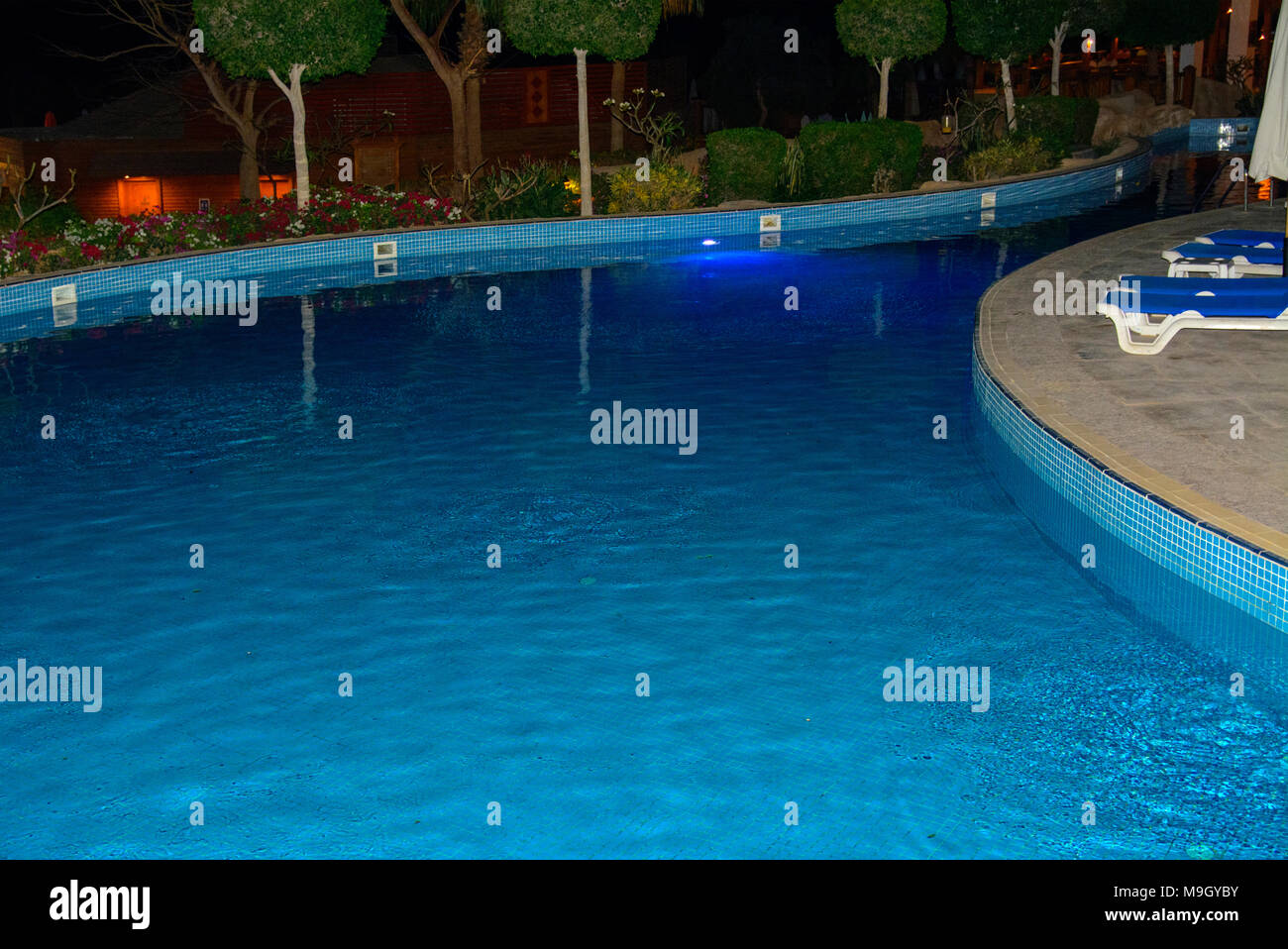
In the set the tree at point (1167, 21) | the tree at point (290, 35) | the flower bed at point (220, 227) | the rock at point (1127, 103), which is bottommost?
the flower bed at point (220, 227)

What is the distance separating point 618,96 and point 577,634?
98.2 feet

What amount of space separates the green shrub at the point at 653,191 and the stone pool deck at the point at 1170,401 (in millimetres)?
10092

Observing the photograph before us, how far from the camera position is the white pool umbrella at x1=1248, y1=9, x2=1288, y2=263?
12336mm

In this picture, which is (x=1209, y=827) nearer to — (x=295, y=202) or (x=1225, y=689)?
(x=1225, y=689)

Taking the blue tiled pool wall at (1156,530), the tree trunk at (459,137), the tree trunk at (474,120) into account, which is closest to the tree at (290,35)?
the tree trunk at (459,137)

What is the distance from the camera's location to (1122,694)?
253 inches

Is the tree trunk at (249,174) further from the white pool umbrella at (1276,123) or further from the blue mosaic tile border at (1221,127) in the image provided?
the blue mosaic tile border at (1221,127)

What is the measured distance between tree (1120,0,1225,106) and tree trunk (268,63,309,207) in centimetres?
2414

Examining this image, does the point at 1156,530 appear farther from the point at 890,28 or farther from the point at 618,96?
the point at 618,96

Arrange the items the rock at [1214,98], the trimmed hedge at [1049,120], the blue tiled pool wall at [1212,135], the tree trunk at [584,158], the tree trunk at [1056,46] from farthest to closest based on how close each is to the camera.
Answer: the rock at [1214,98] → the blue tiled pool wall at [1212,135] → the tree trunk at [1056,46] → the trimmed hedge at [1049,120] → the tree trunk at [584,158]

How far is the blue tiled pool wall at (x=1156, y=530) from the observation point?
6.88m
